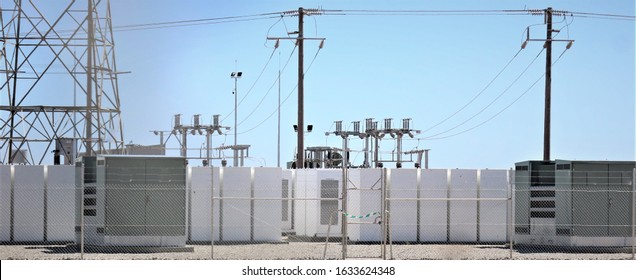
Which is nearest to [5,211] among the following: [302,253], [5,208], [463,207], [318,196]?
[5,208]

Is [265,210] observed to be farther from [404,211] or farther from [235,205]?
[404,211]

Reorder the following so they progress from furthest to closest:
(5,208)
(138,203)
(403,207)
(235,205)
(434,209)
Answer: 1. (434,209)
2. (403,207)
3. (235,205)
4. (5,208)
5. (138,203)

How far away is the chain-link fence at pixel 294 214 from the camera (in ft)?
84.1

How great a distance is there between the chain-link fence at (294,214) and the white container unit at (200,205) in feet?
0.10

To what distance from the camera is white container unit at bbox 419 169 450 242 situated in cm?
2911

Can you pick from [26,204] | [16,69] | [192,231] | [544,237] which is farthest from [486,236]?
[16,69]

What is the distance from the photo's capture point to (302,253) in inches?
995

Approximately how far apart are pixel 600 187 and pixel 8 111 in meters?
18.9

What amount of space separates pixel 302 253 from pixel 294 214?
5738 mm

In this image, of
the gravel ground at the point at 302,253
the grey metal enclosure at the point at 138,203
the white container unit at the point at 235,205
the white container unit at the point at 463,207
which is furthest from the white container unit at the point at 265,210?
the white container unit at the point at 463,207

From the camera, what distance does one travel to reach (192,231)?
93.2 ft

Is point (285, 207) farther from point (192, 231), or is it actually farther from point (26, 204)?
point (26, 204)

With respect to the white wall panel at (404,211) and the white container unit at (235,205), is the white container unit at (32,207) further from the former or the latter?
the white wall panel at (404,211)

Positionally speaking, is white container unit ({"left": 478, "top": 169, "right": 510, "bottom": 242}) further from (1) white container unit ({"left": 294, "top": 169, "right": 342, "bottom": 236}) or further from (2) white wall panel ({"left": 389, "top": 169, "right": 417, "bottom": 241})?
(1) white container unit ({"left": 294, "top": 169, "right": 342, "bottom": 236})
